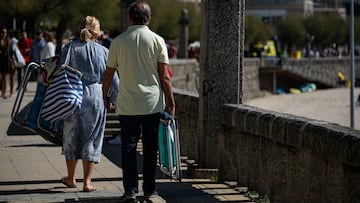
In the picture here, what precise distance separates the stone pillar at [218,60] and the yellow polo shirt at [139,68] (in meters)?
2.38

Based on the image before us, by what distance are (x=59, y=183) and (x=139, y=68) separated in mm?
2228

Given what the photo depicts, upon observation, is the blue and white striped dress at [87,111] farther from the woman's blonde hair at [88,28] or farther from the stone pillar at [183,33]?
the stone pillar at [183,33]

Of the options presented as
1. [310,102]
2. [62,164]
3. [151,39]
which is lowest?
[310,102]

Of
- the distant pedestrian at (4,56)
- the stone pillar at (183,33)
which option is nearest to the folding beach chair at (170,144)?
the distant pedestrian at (4,56)

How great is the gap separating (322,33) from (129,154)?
109 m

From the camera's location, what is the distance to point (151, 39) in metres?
8.85

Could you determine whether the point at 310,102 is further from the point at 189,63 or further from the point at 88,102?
the point at 88,102

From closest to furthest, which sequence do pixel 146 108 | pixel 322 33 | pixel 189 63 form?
pixel 146 108
pixel 189 63
pixel 322 33

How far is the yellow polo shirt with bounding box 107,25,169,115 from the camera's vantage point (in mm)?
8812

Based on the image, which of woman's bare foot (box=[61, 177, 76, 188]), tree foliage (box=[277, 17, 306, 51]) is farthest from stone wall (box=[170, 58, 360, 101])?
woman's bare foot (box=[61, 177, 76, 188])

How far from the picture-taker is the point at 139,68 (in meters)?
8.84

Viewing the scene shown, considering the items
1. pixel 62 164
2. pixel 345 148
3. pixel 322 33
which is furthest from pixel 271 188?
pixel 322 33

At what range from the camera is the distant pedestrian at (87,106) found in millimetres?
9945

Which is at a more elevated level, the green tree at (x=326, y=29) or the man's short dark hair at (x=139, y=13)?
the man's short dark hair at (x=139, y=13)
